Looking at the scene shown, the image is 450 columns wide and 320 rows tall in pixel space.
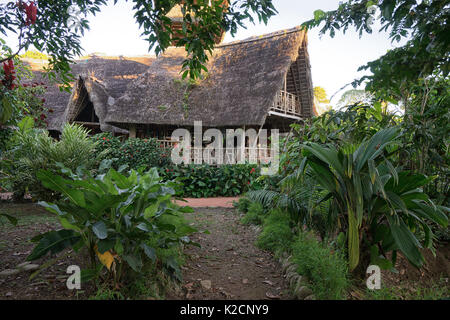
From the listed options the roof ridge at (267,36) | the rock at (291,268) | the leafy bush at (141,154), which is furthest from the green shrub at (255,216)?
the roof ridge at (267,36)

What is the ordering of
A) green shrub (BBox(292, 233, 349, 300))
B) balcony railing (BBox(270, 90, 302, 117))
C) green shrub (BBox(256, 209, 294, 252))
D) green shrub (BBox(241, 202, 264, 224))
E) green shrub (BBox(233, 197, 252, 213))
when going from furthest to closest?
balcony railing (BBox(270, 90, 302, 117)) < green shrub (BBox(233, 197, 252, 213)) < green shrub (BBox(241, 202, 264, 224)) < green shrub (BBox(256, 209, 294, 252)) < green shrub (BBox(292, 233, 349, 300))

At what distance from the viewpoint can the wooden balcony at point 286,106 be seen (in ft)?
36.8

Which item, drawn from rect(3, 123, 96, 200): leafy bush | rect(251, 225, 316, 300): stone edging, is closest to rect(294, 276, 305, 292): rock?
rect(251, 225, 316, 300): stone edging

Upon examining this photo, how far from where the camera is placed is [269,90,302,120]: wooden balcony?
1120 cm

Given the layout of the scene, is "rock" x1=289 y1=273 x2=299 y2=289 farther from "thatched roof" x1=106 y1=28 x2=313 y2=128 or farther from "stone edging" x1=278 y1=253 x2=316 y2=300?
"thatched roof" x1=106 y1=28 x2=313 y2=128

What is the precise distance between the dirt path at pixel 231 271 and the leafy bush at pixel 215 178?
12.6 feet

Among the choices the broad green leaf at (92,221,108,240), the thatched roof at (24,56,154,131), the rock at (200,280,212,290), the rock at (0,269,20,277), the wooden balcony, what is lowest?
the rock at (200,280,212,290)

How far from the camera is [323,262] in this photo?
203cm

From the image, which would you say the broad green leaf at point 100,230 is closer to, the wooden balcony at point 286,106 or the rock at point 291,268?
the rock at point 291,268

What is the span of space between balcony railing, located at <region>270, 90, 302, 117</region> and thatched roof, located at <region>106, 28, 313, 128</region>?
733 mm

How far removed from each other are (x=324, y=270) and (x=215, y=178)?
19.8ft

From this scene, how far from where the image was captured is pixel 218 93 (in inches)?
423

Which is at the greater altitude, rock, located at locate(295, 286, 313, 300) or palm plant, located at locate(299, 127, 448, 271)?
palm plant, located at locate(299, 127, 448, 271)

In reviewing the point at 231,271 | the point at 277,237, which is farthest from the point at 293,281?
the point at 277,237
